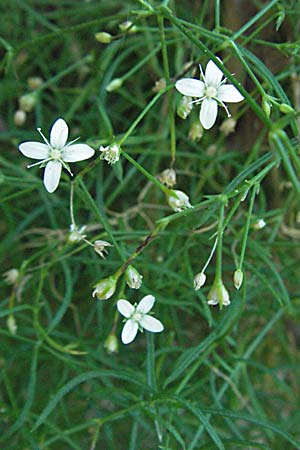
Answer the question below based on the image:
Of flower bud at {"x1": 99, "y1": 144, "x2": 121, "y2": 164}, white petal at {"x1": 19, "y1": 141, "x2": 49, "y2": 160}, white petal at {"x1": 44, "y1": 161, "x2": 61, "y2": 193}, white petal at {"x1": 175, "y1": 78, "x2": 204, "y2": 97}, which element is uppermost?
white petal at {"x1": 175, "y1": 78, "x2": 204, "y2": 97}

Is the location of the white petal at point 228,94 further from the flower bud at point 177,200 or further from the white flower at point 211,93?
the flower bud at point 177,200

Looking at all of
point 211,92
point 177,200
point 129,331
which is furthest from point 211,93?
point 129,331

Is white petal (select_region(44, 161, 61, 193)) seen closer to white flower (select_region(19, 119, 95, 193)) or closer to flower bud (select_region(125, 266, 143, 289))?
white flower (select_region(19, 119, 95, 193))

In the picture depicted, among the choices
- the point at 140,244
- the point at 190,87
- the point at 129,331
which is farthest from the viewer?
the point at 140,244

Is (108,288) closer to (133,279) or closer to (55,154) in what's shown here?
(133,279)

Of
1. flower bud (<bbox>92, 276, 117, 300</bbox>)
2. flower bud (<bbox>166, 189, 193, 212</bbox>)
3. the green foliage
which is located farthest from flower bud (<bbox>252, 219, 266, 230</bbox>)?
flower bud (<bbox>92, 276, 117, 300</bbox>)

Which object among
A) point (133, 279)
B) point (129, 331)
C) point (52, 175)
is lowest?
point (129, 331)

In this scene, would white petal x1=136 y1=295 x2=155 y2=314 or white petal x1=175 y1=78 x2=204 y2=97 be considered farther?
white petal x1=136 y1=295 x2=155 y2=314
